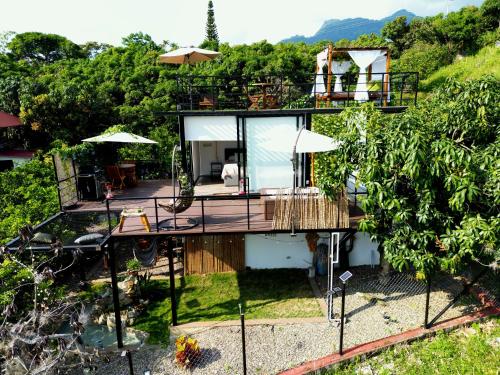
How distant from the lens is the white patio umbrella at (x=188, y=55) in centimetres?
1246

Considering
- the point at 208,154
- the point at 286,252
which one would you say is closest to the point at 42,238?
the point at 286,252

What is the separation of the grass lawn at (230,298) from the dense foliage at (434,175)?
3.15m

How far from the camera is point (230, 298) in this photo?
1041 cm

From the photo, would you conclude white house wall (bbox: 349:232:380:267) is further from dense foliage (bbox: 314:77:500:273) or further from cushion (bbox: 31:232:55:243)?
cushion (bbox: 31:232:55:243)

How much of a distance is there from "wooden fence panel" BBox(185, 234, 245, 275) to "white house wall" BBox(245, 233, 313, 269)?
0.96ft

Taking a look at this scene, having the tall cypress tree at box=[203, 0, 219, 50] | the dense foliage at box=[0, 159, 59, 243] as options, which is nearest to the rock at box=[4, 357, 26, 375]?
the dense foliage at box=[0, 159, 59, 243]

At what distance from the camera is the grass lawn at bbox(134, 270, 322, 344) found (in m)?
9.55

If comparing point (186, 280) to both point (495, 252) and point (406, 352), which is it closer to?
point (406, 352)

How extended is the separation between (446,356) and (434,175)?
153 inches

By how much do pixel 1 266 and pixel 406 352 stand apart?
901 cm

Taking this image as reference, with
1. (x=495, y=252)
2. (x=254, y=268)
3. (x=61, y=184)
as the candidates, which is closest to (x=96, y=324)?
(x=61, y=184)

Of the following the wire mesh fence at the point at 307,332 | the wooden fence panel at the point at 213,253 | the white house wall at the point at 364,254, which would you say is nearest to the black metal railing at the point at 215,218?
the wooden fence panel at the point at 213,253

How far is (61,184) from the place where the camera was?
10.4m

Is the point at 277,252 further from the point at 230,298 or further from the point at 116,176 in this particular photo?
the point at 116,176
